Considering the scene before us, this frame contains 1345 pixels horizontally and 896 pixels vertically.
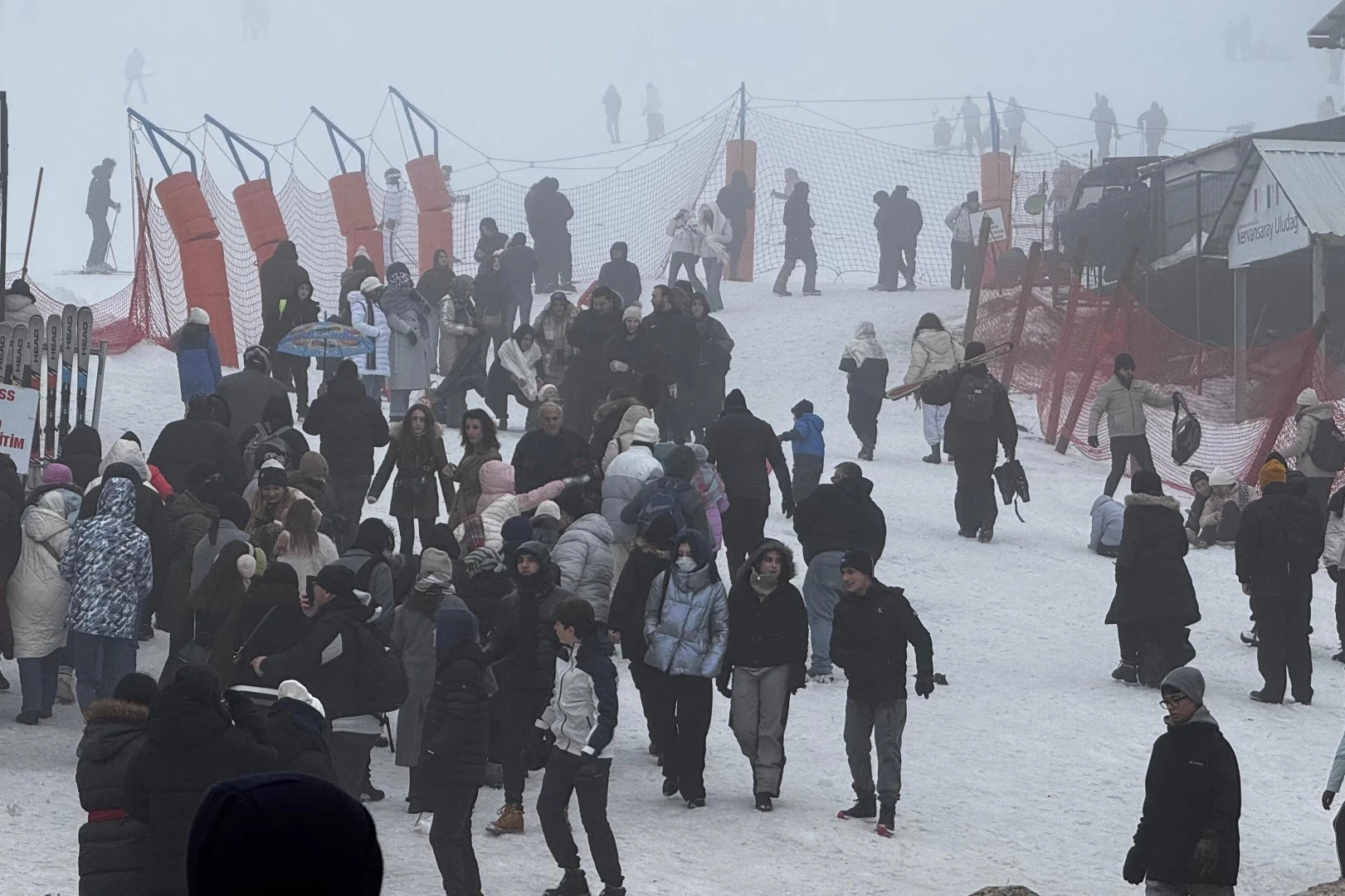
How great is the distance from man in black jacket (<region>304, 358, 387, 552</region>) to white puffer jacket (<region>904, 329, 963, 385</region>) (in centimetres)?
564

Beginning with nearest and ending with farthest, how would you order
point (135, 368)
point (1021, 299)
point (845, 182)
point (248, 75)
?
point (135, 368) < point (1021, 299) < point (845, 182) < point (248, 75)

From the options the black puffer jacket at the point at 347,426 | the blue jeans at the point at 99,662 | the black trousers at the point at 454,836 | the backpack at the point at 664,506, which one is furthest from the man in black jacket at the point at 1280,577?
the blue jeans at the point at 99,662

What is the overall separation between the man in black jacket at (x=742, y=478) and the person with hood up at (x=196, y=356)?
4489 mm

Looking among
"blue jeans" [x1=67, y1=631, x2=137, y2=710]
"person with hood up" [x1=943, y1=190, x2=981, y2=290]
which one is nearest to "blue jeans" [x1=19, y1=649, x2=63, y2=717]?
"blue jeans" [x1=67, y1=631, x2=137, y2=710]

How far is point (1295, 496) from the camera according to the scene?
10734 mm

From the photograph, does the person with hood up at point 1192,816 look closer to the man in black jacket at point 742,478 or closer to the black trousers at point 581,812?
the black trousers at point 581,812

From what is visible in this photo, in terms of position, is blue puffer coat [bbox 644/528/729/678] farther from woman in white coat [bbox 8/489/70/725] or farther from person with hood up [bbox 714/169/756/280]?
person with hood up [bbox 714/169/756/280]

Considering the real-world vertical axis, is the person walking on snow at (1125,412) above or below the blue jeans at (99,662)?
above

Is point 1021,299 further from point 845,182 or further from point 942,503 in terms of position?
point 845,182

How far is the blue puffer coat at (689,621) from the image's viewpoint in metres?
8.57

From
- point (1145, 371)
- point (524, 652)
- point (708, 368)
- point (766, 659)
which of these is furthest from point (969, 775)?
point (1145, 371)

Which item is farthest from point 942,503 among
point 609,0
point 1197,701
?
point 609,0

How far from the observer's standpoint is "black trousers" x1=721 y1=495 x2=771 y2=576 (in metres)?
11.5

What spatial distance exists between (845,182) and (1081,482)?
19886 millimetres
